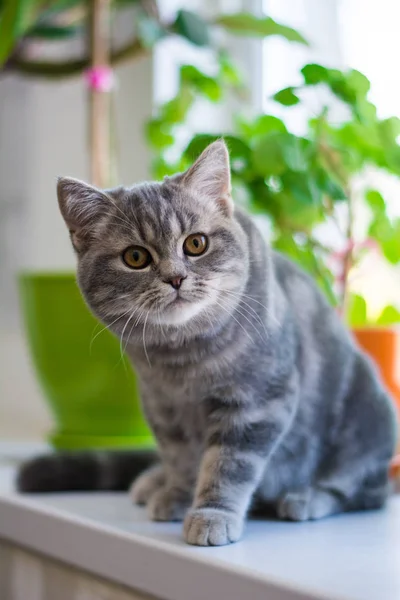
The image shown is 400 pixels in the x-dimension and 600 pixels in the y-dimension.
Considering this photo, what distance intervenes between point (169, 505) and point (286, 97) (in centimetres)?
64

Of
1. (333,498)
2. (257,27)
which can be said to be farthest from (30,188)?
(333,498)

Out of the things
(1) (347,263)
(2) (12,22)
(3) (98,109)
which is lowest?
(1) (347,263)

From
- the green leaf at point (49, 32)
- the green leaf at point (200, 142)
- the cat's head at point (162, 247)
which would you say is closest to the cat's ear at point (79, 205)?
the cat's head at point (162, 247)

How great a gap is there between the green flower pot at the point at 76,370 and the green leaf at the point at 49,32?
0.57 m

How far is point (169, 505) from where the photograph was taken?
106 centimetres

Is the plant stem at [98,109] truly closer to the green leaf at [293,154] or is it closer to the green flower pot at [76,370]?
the green flower pot at [76,370]

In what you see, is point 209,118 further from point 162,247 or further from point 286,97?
point 162,247

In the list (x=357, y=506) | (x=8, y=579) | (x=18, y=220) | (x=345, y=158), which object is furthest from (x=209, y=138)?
(x=18, y=220)

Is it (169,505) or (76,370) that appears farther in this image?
(76,370)

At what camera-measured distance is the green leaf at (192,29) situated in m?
1.48

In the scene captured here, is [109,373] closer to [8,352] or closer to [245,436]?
[245,436]

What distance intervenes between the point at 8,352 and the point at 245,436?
1.32m

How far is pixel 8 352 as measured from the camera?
2.17 m

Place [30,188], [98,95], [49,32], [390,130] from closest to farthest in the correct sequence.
Answer: [390,130]
[98,95]
[49,32]
[30,188]
